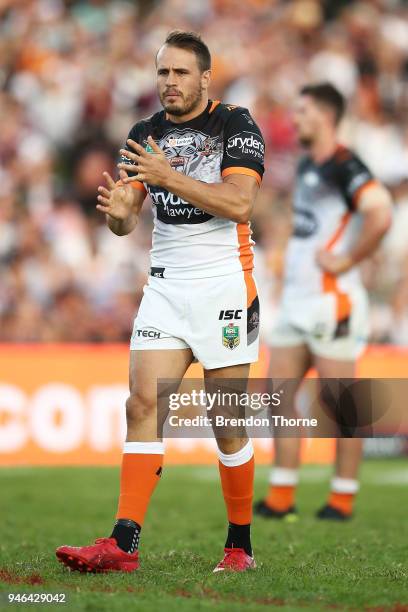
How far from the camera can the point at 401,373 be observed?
1253cm

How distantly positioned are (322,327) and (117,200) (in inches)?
135

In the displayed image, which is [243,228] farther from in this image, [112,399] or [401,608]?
[112,399]

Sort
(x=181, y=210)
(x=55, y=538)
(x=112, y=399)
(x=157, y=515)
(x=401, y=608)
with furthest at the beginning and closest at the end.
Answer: (x=112, y=399) < (x=157, y=515) < (x=55, y=538) < (x=181, y=210) < (x=401, y=608)

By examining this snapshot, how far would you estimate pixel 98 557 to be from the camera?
15.8 ft

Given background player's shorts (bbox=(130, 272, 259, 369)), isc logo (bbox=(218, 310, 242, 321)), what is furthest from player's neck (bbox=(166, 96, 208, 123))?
isc logo (bbox=(218, 310, 242, 321))

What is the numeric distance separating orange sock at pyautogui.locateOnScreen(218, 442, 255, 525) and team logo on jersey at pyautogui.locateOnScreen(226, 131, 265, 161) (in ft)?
4.49

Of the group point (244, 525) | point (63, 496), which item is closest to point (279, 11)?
point (63, 496)

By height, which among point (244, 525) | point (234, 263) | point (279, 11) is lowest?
point (244, 525)

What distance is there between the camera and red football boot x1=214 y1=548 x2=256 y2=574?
5137mm

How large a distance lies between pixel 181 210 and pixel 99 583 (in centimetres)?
173

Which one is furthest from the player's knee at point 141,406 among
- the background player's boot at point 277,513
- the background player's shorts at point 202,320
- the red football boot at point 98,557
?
the background player's boot at point 277,513

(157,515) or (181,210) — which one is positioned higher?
(181,210)

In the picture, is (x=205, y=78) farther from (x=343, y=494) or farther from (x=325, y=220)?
(x=343, y=494)

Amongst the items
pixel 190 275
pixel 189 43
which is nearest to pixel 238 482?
pixel 190 275
